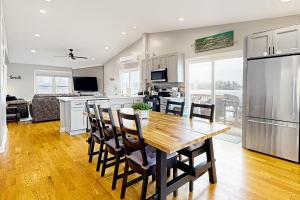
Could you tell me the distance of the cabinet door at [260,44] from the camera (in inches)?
123

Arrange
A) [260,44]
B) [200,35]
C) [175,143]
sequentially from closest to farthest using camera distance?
[175,143] < [260,44] < [200,35]

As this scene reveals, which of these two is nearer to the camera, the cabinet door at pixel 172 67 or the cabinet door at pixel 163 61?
the cabinet door at pixel 172 67

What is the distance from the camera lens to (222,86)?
4.64 m

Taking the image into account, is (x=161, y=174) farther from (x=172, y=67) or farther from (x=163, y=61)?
(x=163, y=61)

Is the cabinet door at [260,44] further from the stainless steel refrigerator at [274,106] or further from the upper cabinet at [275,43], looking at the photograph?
the stainless steel refrigerator at [274,106]

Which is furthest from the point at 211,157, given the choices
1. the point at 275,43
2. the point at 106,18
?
the point at 106,18

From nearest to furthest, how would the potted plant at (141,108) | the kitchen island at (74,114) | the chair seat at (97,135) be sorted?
the potted plant at (141,108)
the chair seat at (97,135)
the kitchen island at (74,114)

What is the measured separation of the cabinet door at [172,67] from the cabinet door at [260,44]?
2212mm

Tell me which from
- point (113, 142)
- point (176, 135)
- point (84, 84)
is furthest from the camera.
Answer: point (84, 84)

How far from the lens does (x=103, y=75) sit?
998 cm

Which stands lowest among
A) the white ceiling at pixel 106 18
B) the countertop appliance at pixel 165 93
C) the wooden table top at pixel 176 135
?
the wooden table top at pixel 176 135

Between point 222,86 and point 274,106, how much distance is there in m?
1.66

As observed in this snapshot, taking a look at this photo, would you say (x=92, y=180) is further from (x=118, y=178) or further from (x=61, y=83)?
(x=61, y=83)

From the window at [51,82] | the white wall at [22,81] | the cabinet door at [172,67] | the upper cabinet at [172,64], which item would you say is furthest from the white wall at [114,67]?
the white wall at [22,81]
